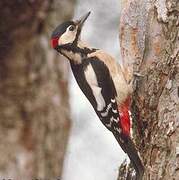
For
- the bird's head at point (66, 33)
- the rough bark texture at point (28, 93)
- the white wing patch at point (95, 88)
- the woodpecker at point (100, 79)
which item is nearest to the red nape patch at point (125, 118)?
the woodpecker at point (100, 79)

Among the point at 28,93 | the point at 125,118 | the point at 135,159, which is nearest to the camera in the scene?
the point at 135,159

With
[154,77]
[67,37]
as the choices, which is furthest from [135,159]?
[67,37]

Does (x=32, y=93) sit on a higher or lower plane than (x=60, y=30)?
lower

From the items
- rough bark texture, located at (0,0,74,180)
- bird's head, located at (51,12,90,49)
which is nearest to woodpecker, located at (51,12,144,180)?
bird's head, located at (51,12,90,49)

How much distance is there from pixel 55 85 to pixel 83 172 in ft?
18.6

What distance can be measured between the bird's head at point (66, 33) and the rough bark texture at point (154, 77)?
0.89ft

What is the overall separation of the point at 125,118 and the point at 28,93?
958mm

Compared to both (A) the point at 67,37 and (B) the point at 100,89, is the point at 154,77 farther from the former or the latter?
(A) the point at 67,37

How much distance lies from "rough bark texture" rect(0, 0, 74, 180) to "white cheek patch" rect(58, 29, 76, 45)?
2.17ft

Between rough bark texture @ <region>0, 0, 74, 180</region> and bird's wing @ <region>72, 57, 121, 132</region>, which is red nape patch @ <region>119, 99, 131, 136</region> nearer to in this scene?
bird's wing @ <region>72, 57, 121, 132</region>

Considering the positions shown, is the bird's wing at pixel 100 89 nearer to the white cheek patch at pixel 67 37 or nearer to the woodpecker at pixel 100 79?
Result: the woodpecker at pixel 100 79

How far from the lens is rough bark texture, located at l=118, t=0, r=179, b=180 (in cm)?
505

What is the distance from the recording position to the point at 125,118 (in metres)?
5.36

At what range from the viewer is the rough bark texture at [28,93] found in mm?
6023
